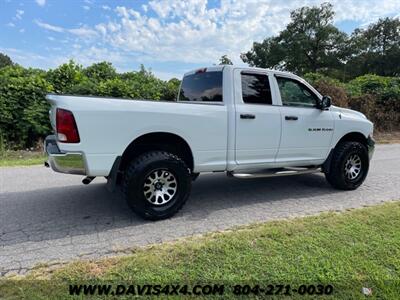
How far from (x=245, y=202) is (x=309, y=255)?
183 cm

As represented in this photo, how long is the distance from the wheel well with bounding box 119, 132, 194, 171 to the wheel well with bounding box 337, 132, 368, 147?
9.85ft

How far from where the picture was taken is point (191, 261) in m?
3.03

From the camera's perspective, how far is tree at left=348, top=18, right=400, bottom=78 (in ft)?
151

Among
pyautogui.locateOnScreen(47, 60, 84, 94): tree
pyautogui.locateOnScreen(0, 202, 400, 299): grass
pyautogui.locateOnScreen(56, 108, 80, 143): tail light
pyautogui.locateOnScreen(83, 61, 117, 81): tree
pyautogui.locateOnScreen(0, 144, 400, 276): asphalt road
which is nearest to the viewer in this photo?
pyautogui.locateOnScreen(0, 202, 400, 299): grass

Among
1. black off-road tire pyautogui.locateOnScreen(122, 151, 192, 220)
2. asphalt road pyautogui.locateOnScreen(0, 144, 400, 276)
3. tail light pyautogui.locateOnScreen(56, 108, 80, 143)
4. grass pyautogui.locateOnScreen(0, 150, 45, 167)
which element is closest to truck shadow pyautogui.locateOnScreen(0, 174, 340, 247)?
asphalt road pyautogui.locateOnScreen(0, 144, 400, 276)

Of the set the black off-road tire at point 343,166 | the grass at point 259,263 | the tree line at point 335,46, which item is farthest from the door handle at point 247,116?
the tree line at point 335,46

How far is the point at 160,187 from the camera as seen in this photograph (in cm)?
411

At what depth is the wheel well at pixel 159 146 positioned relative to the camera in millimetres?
4059

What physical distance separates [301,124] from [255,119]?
0.97 m

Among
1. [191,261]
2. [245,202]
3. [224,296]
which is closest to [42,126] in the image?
[245,202]

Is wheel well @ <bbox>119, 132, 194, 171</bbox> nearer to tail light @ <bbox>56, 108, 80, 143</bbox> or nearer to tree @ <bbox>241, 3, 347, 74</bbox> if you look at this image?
tail light @ <bbox>56, 108, 80, 143</bbox>

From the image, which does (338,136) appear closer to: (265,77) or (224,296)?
→ (265,77)

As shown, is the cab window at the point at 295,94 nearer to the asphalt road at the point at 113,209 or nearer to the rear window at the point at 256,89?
the rear window at the point at 256,89

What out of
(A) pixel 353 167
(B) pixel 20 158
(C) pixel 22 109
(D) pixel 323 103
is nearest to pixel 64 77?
(C) pixel 22 109
